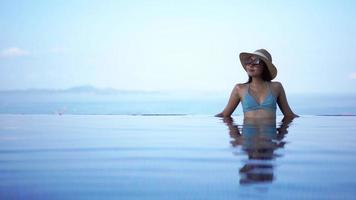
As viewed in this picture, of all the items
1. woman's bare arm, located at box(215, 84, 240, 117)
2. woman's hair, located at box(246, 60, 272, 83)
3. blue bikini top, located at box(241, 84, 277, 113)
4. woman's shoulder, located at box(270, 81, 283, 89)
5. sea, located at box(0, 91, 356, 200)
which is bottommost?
sea, located at box(0, 91, 356, 200)

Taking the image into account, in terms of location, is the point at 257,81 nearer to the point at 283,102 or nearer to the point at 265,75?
the point at 265,75

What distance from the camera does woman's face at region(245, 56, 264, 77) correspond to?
6.77 m

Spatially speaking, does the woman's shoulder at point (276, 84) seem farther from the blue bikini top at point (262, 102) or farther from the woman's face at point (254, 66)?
the woman's face at point (254, 66)

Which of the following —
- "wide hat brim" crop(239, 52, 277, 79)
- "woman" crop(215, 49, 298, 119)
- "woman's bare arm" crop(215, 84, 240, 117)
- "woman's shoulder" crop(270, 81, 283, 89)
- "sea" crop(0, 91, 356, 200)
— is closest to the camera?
"sea" crop(0, 91, 356, 200)

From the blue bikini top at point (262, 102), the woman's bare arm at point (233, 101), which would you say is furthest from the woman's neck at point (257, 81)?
the woman's bare arm at point (233, 101)

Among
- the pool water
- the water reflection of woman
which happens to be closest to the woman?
the water reflection of woman

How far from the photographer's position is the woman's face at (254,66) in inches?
266

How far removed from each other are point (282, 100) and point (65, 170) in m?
5.06

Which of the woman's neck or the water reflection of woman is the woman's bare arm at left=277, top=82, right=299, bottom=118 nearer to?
the woman's neck

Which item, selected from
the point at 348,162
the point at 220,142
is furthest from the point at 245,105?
the point at 348,162

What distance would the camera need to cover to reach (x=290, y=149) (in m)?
3.25

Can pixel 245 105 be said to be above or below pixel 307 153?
above

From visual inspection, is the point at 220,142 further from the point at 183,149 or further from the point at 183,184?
the point at 183,184

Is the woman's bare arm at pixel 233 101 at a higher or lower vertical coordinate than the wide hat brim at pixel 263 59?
lower
